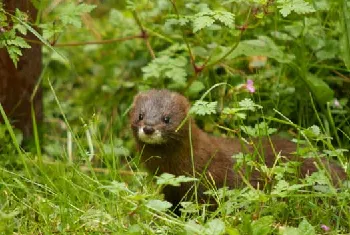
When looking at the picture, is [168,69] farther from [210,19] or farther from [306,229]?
[306,229]

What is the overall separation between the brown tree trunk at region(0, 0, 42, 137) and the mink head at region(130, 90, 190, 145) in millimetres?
862

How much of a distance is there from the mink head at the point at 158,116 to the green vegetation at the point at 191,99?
20 cm

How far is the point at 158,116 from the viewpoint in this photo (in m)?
5.32

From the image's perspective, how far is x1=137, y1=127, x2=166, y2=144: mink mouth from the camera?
16.9 feet

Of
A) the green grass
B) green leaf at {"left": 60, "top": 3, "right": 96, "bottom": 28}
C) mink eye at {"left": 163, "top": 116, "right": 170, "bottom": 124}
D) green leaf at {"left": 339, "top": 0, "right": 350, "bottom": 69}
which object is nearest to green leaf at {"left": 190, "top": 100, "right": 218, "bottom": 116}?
the green grass

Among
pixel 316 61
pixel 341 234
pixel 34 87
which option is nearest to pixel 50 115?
pixel 34 87

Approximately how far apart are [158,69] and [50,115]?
127cm

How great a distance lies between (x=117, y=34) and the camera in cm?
705

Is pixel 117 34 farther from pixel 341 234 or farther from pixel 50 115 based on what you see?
pixel 341 234

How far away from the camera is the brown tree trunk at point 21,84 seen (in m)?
5.75

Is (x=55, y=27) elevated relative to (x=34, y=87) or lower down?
elevated

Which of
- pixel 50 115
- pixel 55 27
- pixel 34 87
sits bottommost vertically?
pixel 50 115

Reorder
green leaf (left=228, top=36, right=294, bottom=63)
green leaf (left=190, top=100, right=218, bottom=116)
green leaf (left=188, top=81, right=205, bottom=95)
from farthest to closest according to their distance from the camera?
green leaf (left=188, top=81, right=205, bottom=95), green leaf (left=228, top=36, right=294, bottom=63), green leaf (left=190, top=100, right=218, bottom=116)

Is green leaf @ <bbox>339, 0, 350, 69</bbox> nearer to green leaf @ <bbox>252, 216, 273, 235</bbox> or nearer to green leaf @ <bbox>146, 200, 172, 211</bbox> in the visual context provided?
green leaf @ <bbox>252, 216, 273, 235</bbox>
